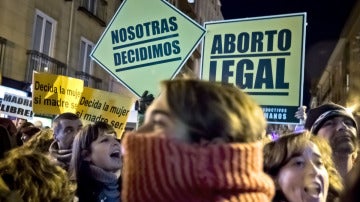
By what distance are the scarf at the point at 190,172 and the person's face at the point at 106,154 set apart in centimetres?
237

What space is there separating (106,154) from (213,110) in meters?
2.51

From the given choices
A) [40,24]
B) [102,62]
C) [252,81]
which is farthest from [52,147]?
[40,24]

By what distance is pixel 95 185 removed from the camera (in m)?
3.75

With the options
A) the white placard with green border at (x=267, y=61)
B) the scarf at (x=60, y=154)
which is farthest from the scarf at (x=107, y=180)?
the white placard with green border at (x=267, y=61)

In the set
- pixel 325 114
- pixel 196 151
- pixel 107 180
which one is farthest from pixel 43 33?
pixel 196 151

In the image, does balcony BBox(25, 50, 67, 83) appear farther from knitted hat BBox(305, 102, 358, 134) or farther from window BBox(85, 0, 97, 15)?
knitted hat BBox(305, 102, 358, 134)

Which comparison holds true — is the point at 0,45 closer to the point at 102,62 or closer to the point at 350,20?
the point at 102,62

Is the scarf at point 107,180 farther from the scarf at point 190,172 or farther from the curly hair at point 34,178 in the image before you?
the scarf at point 190,172

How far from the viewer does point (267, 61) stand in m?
5.50

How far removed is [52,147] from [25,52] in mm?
11391

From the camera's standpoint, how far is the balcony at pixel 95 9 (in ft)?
64.3

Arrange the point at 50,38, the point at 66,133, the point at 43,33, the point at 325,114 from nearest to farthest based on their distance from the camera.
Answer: the point at 325,114
the point at 66,133
the point at 43,33
the point at 50,38

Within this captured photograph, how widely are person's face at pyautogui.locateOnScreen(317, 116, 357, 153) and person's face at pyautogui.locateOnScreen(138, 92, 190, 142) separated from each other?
7.31 feet

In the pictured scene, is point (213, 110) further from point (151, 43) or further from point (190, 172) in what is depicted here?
point (151, 43)
